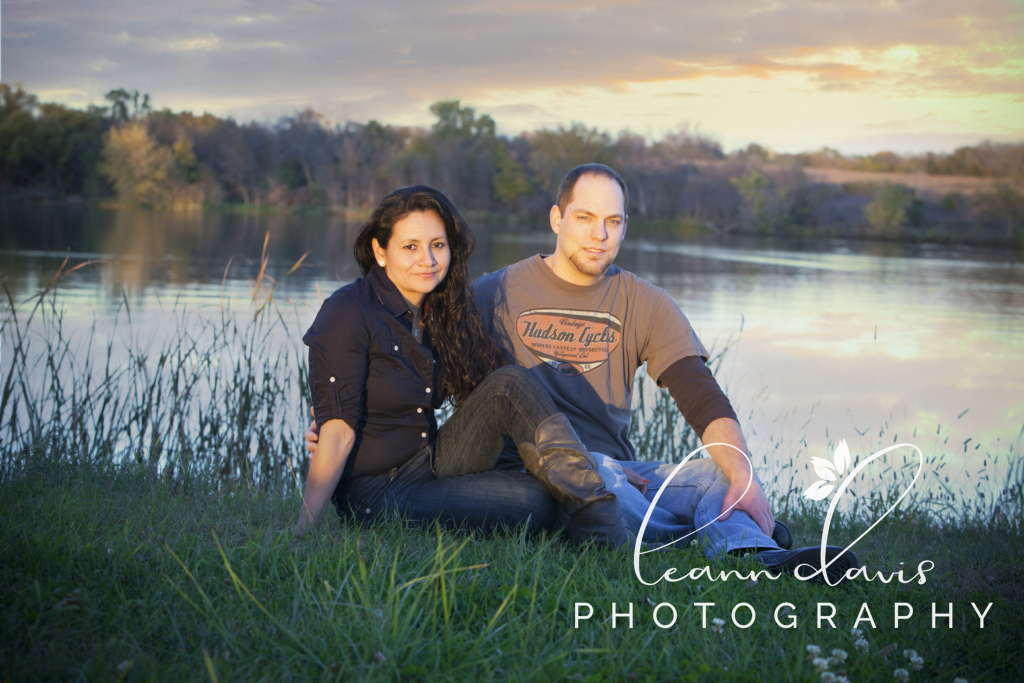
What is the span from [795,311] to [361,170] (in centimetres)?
2981

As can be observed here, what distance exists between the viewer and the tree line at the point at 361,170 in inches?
1400

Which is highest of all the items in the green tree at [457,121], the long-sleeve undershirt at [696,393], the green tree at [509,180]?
the green tree at [457,121]

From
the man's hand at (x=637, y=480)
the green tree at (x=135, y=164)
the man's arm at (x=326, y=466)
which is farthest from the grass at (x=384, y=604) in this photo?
the green tree at (x=135, y=164)

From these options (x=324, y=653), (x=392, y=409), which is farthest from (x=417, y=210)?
(x=324, y=653)

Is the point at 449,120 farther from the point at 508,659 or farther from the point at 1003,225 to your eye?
the point at 508,659

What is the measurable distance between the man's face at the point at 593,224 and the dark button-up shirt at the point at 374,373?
81cm

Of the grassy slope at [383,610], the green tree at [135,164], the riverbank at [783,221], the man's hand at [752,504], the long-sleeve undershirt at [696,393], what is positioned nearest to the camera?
the grassy slope at [383,610]

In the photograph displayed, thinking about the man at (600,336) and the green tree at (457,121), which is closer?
the man at (600,336)

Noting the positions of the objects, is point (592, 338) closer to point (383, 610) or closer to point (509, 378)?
point (509, 378)

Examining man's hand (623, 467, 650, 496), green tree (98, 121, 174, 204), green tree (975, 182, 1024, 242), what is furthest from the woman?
green tree (98, 121, 174, 204)

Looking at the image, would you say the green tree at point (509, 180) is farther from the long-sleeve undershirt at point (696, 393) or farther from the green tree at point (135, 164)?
the long-sleeve undershirt at point (696, 393)

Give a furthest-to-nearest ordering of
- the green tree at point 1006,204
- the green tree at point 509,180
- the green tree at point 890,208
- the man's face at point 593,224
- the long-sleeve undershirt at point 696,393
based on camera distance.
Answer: the green tree at point 509,180 → the green tree at point 890,208 → the green tree at point 1006,204 → the man's face at point 593,224 → the long-sleeve undershirt at point 696,393

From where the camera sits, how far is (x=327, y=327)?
2637mm

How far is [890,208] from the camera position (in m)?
33.4
